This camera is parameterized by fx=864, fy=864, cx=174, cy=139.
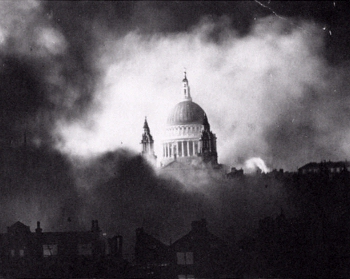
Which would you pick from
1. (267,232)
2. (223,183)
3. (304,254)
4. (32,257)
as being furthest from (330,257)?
(223,183)

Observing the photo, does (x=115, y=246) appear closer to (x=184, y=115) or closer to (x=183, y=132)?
(x=184, y=115)

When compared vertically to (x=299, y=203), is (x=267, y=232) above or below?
below

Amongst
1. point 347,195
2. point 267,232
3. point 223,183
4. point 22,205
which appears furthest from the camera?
point 223,183

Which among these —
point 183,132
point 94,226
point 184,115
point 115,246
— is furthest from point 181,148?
point 115,246

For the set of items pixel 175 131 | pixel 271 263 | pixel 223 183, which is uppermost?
pixel 175 131

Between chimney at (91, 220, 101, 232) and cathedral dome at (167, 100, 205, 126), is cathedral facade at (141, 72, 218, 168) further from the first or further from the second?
chimney at (91, 220, 101, 232)

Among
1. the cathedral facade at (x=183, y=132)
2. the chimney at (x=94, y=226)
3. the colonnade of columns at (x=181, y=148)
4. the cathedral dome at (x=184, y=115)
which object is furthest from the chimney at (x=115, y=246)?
the cathedral dome at (x=184, y=115)

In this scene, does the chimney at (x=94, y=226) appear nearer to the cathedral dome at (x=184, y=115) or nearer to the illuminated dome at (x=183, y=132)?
the illuminated dome at (x=183, y=132)

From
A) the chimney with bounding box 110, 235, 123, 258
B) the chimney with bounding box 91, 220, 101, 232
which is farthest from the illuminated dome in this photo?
the chimney with bounding box 110, 235, 123, 258

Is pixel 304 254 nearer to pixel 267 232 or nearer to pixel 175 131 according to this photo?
pixel 267 232
